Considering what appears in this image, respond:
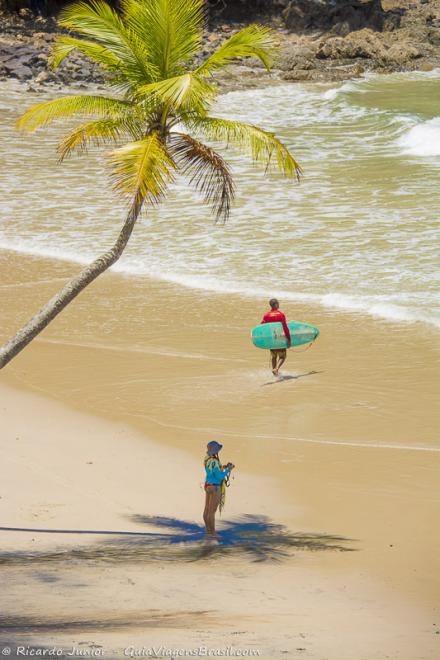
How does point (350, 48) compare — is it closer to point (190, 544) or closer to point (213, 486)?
point (213, 486)

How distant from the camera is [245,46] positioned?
9453 millimetres

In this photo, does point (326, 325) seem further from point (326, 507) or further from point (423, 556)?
point (423, 556)

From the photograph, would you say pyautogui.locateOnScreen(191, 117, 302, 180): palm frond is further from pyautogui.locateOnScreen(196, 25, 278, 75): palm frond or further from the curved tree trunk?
the curved tree trunk

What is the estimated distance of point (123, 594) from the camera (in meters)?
7.83

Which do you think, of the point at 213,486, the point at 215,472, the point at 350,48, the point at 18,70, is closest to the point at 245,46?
the point at 215,472

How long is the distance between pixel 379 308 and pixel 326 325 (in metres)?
1.22

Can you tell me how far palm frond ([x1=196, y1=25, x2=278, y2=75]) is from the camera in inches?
368

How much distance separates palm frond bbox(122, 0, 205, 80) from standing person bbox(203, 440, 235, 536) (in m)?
3.39

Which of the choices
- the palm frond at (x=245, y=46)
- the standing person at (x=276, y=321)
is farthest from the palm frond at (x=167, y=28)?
the standing person at (x=276, y=321)

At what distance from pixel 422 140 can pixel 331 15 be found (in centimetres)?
2523

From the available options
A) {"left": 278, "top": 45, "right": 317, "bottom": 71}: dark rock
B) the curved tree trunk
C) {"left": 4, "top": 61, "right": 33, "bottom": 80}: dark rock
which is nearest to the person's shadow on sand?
the curved tree trunk

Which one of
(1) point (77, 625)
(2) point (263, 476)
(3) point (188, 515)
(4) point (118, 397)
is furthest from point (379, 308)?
(1) point (77, 625)

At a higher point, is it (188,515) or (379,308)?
(379,308)

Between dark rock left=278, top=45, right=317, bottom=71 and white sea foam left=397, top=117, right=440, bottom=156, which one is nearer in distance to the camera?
white sea foam left=397, top=117, right=440, bottom=156
